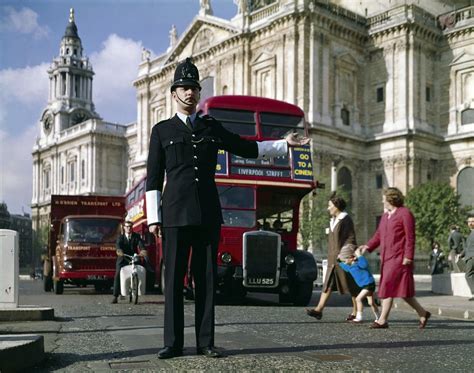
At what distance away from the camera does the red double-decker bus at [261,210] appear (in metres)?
13.5

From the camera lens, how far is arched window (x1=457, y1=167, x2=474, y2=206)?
44438 mm

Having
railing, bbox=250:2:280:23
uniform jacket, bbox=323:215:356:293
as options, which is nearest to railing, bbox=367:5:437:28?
railing, bbox=250:2:280:23

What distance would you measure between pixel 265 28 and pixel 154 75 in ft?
46.5

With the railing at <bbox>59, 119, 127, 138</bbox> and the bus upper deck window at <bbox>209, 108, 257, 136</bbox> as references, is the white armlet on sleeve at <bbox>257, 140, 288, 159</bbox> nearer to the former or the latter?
the bus upper deck window at <bbox>209, 108, 257, 136</bbox>

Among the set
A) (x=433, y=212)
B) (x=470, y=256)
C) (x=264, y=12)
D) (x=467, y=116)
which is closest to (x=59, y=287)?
(x=470, y=256)

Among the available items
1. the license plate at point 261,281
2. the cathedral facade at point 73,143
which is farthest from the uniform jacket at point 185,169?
the cathedral facade at point 73,143

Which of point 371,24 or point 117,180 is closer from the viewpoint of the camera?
point 371,24

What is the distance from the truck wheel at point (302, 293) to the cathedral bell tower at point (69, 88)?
247 feet

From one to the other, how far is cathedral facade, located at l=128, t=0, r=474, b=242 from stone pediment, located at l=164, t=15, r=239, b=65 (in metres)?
0.20

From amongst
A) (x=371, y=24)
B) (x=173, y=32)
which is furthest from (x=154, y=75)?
(x=371, y=24)

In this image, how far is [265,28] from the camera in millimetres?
44688

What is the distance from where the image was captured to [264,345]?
19.4ft

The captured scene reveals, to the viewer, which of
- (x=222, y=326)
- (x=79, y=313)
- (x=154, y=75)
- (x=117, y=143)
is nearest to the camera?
(x=222, y=326)

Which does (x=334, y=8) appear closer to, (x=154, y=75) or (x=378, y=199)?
(x=378, y=199)
